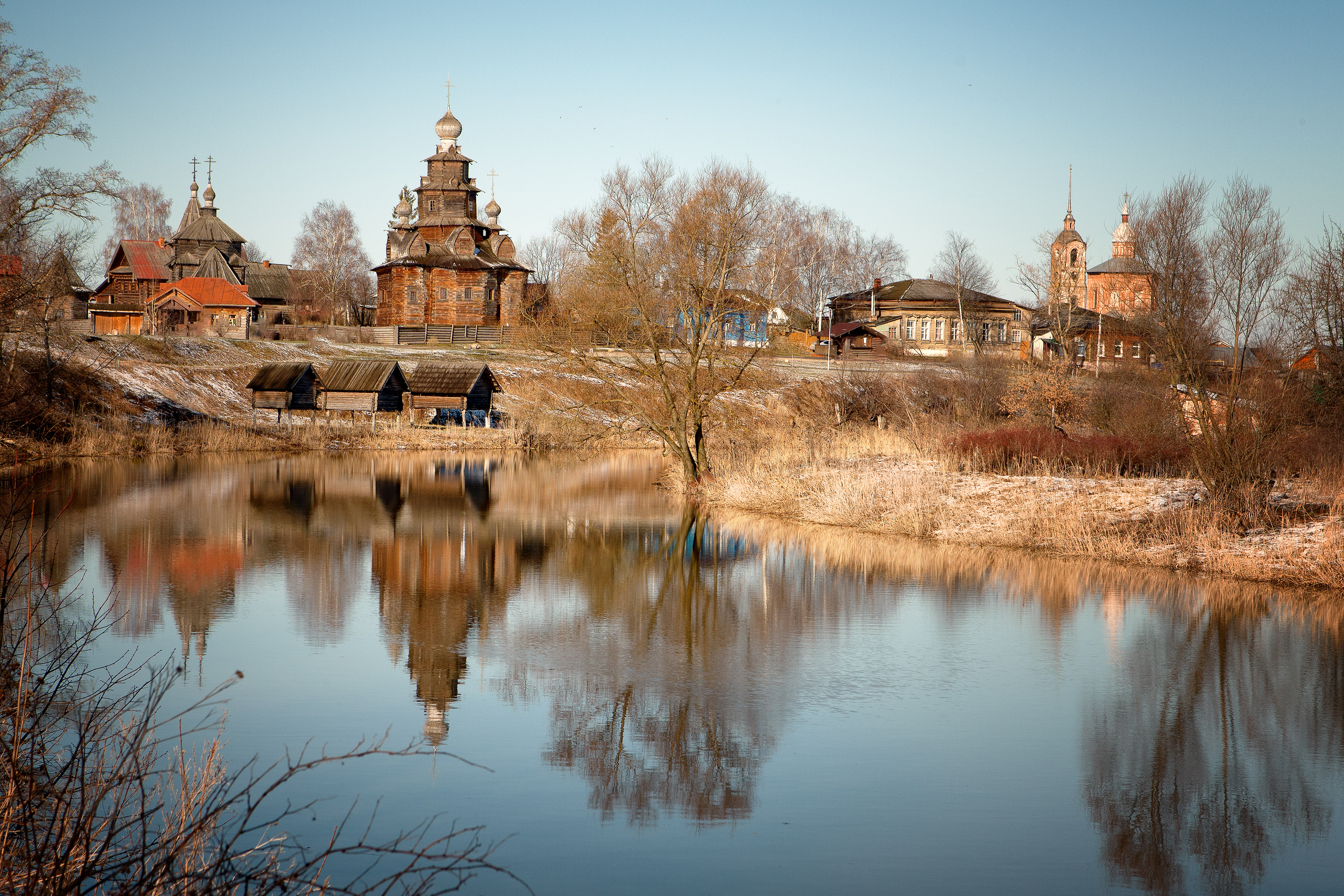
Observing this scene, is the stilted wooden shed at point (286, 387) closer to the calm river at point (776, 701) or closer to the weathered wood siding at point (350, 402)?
the weathered wood siding at point (350, 402)

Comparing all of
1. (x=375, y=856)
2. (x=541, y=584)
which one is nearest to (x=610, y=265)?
(x=541, y=584)

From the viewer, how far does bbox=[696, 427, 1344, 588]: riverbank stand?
55.2 ft

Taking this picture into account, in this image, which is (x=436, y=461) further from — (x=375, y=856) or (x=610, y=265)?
(x=375, y=856)

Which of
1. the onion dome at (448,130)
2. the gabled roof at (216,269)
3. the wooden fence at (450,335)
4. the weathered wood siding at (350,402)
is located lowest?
the weathered wood siding at (350,402)

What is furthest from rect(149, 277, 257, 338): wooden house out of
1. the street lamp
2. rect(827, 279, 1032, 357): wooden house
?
rect(827, 279, 1032, 357): wooden house

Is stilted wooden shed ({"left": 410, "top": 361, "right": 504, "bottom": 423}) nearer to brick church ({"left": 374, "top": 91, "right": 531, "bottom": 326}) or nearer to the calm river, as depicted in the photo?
brick church ({"left": 374, "top": 91, "right": 531, "bottom": 326})

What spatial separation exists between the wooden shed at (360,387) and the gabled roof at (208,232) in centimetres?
4457

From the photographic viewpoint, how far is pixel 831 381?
5203cm

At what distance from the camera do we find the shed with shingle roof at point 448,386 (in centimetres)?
4838

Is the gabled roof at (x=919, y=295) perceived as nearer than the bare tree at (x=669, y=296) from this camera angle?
No

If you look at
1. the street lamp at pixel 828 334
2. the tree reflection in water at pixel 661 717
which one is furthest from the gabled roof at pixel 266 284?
the tree reflection in water at pixel 661 717

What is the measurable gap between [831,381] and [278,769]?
45.2m

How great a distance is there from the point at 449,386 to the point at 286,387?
264 inches

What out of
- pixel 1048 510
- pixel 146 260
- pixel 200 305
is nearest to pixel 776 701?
pixel 1048 510
